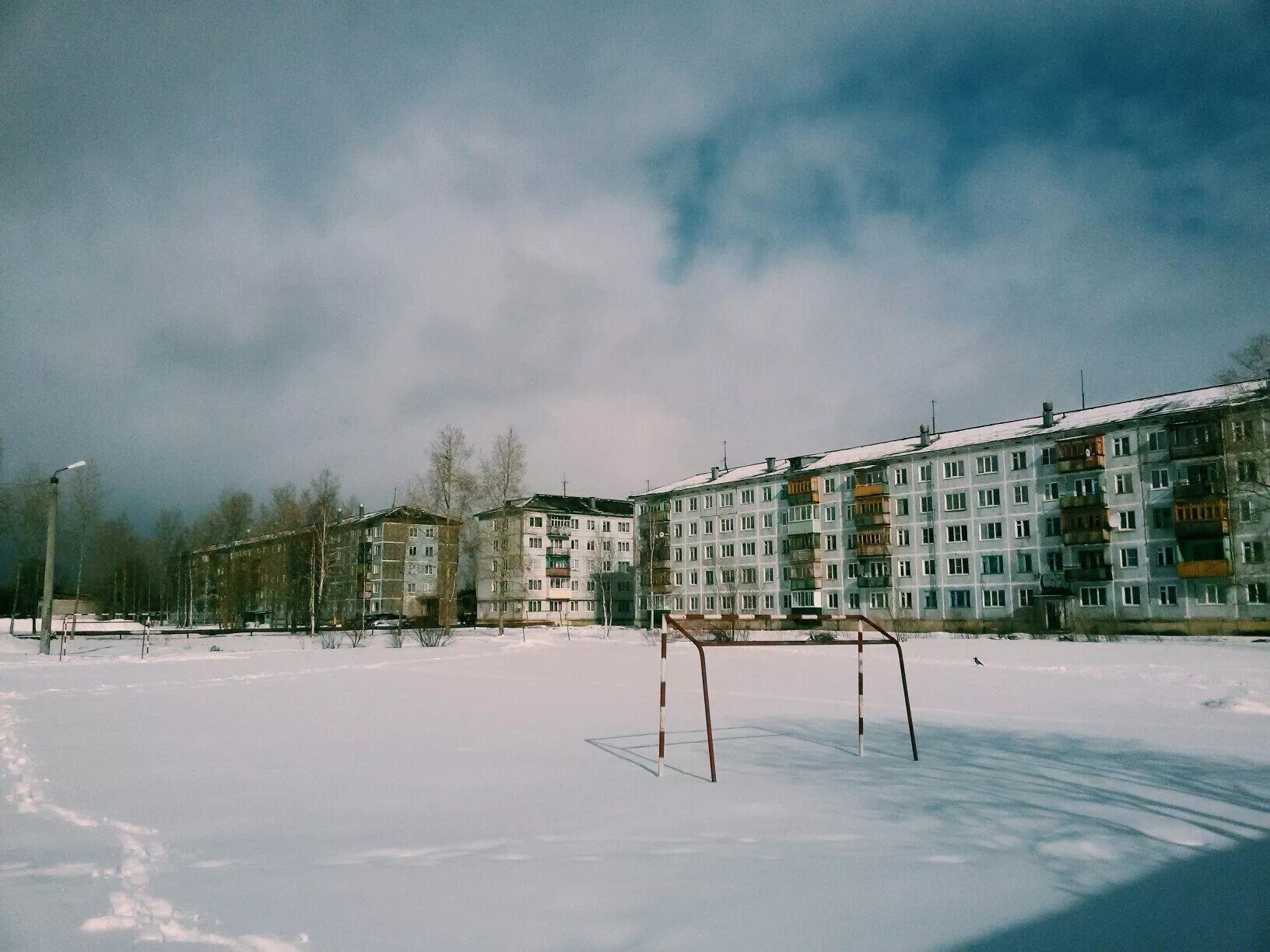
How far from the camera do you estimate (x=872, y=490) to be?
68.8 m

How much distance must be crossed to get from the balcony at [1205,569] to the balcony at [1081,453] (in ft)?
27.4

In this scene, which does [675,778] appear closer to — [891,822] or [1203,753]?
[891,822]

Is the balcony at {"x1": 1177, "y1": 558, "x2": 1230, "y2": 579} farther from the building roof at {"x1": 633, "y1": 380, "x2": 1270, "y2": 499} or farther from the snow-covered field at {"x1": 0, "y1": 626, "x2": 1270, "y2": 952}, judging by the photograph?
the snow-covered field at {"x1": 0, "y1": 626, "x2": 1270, "y2": 952}

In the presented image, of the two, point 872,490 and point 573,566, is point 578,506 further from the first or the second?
point 872,490

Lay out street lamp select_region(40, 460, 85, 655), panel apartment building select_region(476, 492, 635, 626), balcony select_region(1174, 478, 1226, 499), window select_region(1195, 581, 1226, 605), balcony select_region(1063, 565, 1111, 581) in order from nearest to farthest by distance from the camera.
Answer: street lamp select_region(40, 460, 85, 655)
window select_region(1195, 581, 1226, 605)
balcony select_region(1174, 478, 1226, 499)
balcony select_region(1063, 565, 1111, 581)
panel apartment building select_region(476, 492, 635, 626)

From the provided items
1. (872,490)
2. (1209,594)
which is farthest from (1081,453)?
A: (872,490)

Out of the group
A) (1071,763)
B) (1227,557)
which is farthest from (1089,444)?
(1071,763)

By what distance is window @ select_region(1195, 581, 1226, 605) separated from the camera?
4988cm

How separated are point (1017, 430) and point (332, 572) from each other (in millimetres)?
55045

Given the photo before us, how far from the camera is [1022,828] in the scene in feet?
22.5

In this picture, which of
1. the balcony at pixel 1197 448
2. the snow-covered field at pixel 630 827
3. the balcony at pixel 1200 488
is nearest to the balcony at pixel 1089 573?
the balcony at pixel 1200 488

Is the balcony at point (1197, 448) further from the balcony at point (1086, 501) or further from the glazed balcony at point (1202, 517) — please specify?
the balcony at point (1086, 501)

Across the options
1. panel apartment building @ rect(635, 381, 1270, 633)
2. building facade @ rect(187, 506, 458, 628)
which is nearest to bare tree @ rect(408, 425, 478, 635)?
building facade @ rect(187, 506, 458, 628)

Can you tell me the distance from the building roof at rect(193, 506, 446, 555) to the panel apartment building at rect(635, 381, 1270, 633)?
Result: 1133 inches
